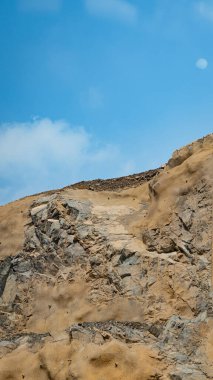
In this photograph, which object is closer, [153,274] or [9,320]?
[153,274]

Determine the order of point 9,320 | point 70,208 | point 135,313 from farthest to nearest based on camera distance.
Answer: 1. point 70,208
2. point 9,320
3. point 135,313

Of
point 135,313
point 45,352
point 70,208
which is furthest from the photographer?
point 70,208

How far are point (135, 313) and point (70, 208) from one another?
31.4 feet

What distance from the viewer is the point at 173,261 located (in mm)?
27922

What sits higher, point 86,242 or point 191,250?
point 86,242

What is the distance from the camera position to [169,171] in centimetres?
3192

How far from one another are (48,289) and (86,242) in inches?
137

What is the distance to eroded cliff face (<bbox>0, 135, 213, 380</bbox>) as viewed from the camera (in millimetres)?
23938

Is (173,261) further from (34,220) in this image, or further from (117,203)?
(34,220)

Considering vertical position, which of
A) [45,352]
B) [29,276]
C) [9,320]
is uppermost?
[29,276]

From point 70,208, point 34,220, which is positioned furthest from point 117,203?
point 34,220

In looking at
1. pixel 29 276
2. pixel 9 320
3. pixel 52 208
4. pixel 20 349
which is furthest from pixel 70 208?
pixel 20 349

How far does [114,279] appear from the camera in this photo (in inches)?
1136

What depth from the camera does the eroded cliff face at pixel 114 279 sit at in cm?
2394
